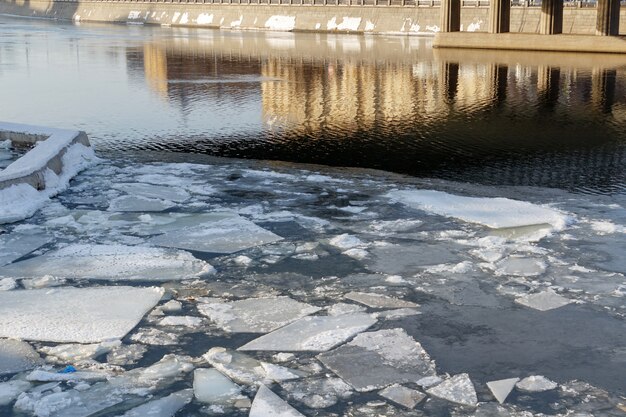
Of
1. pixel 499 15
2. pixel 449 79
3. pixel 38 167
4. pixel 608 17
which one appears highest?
pixel 499 15

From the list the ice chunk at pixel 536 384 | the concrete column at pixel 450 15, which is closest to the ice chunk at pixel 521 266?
the ice chunk at pixel 536 384

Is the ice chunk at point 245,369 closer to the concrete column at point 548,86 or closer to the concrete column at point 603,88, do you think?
the concrete column at point 603,88

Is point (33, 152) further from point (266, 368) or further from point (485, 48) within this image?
point (485, 48)

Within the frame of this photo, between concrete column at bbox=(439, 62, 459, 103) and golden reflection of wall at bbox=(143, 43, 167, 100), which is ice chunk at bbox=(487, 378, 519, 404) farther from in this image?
Result: golden reflection of wall at bbox=(143, 43, 167, 100)

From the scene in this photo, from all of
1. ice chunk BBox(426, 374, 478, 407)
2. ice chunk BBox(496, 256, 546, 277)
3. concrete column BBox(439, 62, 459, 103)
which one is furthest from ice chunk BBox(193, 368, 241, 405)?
concrete column BBox(439, 62, 459, 103)

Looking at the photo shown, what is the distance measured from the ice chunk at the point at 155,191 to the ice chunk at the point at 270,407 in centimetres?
499

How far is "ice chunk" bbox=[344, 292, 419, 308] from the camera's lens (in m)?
6.09

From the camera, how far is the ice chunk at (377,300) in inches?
240

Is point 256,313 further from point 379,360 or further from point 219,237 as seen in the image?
point 219,237

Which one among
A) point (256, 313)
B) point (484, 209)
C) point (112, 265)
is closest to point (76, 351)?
point (256, 313)

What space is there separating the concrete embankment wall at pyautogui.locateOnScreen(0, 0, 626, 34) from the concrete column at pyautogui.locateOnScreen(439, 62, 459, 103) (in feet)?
72.7

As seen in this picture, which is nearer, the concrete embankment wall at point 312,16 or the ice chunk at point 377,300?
the ice chunk at point 377,300

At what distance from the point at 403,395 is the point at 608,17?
134ft

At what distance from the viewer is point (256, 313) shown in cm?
592
